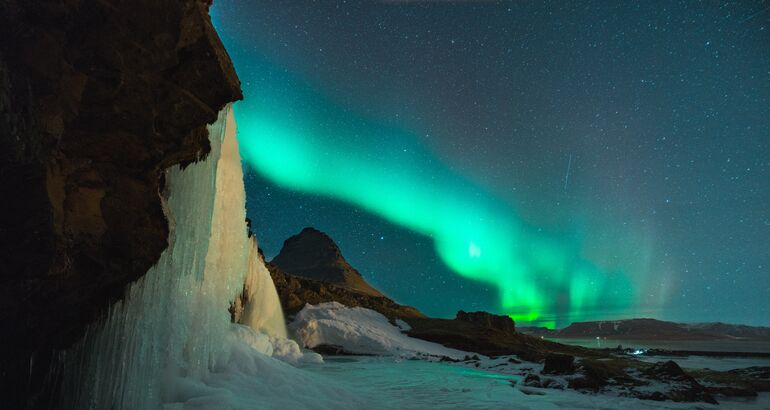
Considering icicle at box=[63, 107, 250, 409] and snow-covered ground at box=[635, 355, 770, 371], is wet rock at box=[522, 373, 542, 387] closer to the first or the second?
icicle at box=[63, 107, 250, 409]

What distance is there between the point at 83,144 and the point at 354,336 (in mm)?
21835

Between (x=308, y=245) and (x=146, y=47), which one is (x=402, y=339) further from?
(x=308, y=245)

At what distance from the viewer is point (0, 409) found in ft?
15.1

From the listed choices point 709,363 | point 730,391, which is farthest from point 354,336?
point 709,363

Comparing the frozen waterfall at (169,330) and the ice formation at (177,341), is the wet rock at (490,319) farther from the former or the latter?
the frozen waterfall at (169,330)

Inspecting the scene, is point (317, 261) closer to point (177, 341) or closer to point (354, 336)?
point (354, 336)

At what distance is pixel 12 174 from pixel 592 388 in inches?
540

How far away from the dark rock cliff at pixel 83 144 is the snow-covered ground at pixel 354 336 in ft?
63.3

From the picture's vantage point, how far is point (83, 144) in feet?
14.8

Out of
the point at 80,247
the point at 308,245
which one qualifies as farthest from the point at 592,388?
the point at 308,245

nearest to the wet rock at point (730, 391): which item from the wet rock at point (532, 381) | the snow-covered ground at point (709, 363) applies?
the wet rock at point (532, 381)

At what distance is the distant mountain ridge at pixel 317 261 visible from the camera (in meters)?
76.1

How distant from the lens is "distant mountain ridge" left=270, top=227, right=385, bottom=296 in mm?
76125

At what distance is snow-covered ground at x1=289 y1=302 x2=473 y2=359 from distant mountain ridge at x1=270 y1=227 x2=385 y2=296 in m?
44.7
